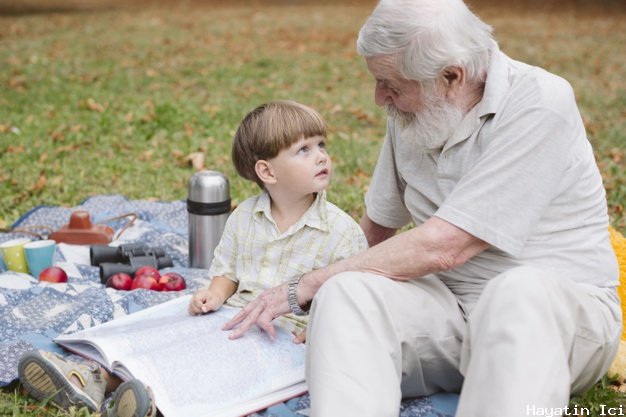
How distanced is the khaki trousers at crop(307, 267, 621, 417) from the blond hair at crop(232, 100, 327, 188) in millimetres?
800

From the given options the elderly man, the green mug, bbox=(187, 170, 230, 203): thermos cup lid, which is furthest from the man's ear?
the green mug

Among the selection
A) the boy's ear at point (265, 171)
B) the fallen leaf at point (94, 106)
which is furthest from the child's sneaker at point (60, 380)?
the fallen leaf at point (94, 106)

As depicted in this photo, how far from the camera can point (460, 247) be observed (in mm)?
2773

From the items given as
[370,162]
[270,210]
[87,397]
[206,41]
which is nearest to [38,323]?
[87,397]

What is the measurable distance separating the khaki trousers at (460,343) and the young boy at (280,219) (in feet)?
1.89

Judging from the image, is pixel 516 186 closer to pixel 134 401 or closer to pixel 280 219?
pixel 280 219

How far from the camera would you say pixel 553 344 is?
231 cm

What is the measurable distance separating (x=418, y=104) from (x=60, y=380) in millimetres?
1605

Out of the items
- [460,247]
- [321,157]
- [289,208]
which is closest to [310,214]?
[289,208]

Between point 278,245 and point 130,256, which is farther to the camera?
point 130,256

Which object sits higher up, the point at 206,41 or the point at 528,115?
the point at 528,115

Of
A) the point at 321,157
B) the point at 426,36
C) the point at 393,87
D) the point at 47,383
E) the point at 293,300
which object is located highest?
the point at 426,36

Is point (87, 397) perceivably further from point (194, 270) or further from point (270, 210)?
point (194, 270)

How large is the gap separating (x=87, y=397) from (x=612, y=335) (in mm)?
1827
